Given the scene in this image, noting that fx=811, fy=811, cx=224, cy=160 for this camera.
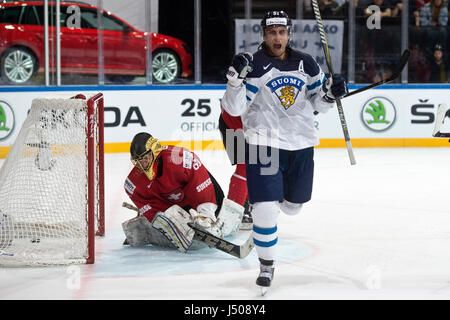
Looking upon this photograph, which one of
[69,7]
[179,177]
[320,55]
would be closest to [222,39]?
[320,55]

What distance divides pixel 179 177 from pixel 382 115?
16.1 feet

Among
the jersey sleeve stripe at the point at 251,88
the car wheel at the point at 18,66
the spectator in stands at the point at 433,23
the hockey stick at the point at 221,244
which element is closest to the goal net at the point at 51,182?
the hockey stick at the point at 221,244

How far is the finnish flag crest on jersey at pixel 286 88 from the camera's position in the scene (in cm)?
329

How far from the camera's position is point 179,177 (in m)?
3.98

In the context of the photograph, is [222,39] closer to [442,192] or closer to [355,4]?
[355,4]

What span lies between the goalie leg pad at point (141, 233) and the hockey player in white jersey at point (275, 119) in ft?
2.98

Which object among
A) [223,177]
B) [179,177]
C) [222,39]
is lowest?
[223,177]

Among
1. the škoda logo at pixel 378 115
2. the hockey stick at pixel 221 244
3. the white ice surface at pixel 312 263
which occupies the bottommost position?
the white ice surface at pixel 312 263

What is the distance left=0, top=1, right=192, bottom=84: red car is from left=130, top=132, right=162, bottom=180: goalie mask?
427cm

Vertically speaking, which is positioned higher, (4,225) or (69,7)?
(69,7)

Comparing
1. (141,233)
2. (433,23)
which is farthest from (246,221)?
(433,23)

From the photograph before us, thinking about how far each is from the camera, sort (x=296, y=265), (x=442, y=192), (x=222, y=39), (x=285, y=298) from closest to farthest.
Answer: (x=285, y=298), (x=296, y=265), (x=442, y=192), (x=222, y=39)

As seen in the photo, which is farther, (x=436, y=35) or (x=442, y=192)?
(x=436, y=35)

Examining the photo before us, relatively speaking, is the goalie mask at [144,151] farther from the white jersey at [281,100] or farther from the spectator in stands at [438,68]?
the spectator in stands at [438,68]
